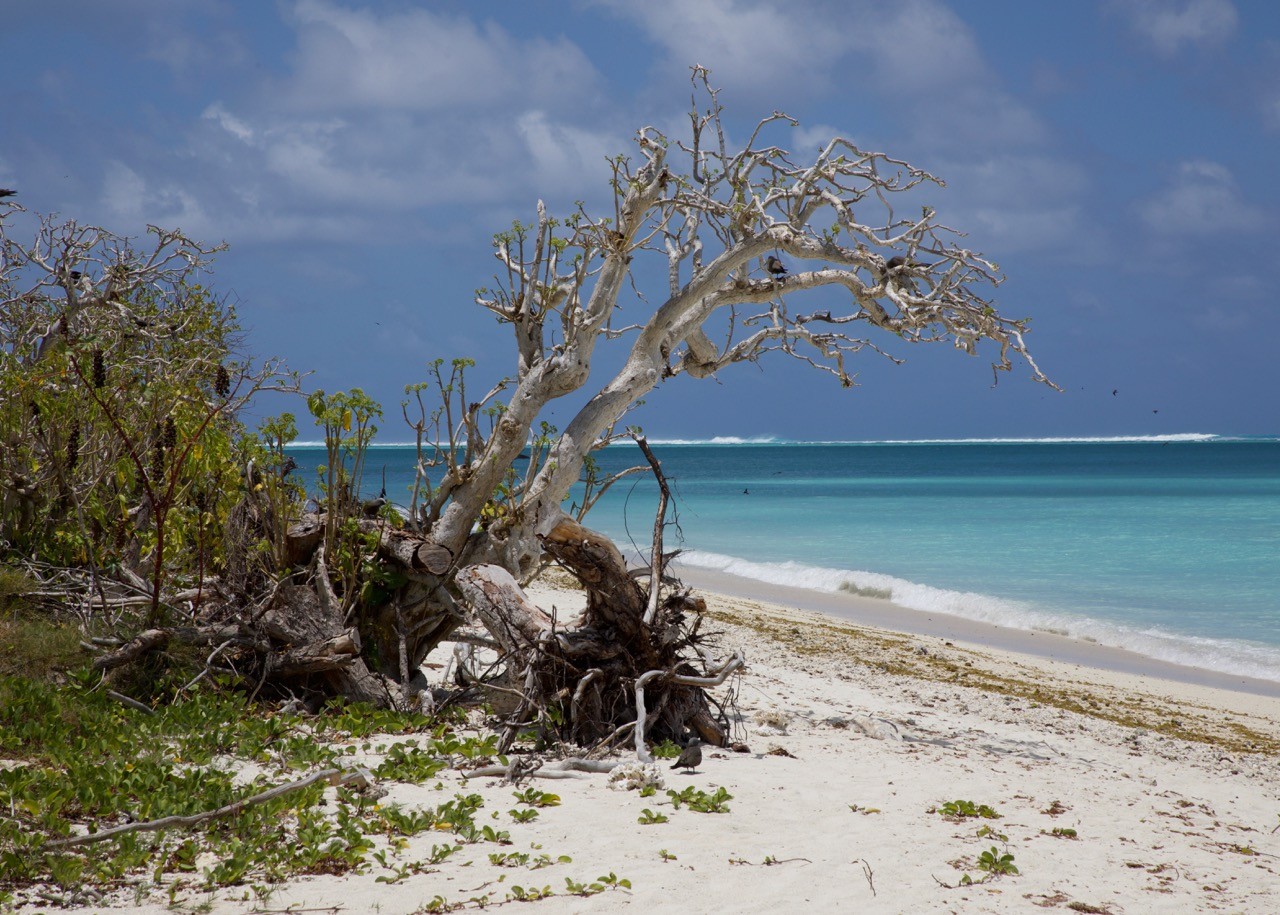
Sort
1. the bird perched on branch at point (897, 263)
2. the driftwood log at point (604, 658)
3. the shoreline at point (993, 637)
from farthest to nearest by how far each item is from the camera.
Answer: the shoreline at point (993, 637) → the bird perched on branch at point (897, 263) → the driftwood log at point (604, 658)

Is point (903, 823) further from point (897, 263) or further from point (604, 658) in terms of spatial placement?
point (897, 263)

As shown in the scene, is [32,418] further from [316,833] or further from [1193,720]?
[1193,720]

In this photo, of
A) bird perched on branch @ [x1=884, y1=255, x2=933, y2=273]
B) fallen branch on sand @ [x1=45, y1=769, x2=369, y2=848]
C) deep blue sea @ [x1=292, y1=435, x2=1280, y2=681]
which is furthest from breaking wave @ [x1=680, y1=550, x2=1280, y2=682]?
fallen branch on sand @ [x1=45, y1=769, x2=369, y2=848]

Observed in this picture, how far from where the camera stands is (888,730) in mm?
7992

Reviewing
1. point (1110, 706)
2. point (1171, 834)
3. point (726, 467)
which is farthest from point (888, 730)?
point (726, 467)

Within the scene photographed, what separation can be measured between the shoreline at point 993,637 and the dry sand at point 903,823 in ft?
10.2

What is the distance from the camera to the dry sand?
13.8 feet

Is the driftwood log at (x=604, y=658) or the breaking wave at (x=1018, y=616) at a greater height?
the driftwood log at (x=604, y=658)

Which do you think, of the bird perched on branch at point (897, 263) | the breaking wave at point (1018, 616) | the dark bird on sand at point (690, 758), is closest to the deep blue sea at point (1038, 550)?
the breaking wave at point (1018, 616)

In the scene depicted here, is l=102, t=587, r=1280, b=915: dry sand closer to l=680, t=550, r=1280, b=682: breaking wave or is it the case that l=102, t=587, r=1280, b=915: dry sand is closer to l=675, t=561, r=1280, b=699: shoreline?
l=675, t=561, r=1280, b=699: shoreline

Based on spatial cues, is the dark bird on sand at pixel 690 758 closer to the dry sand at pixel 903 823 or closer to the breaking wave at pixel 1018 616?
the dry sand at pixel 903 823

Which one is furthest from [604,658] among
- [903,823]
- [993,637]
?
[993,637]

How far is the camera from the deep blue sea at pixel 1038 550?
16.5 meters

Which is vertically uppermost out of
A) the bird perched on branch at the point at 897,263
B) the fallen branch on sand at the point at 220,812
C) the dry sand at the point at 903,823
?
the bird perched on branch at the point at 897,263
